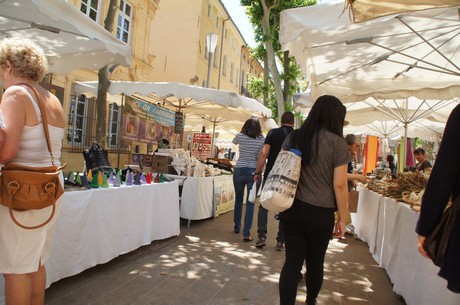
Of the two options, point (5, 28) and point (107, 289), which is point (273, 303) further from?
point (5, 28)

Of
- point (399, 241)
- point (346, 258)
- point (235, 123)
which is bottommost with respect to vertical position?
point (346, 258)

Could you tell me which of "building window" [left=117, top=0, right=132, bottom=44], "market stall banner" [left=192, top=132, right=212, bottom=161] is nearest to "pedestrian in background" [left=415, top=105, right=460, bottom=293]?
"market stall banner" [left=192, top=132, right=212, bottom=161]

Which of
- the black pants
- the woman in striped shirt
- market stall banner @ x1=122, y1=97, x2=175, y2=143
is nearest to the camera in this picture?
the black pants

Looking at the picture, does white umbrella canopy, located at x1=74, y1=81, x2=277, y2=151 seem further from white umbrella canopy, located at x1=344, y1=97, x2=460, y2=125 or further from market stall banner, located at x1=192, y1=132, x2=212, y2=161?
white umbrella canopy, located at x1=344, y1=97, x2=460, y2=125

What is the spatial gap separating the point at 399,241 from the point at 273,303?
1.48 m

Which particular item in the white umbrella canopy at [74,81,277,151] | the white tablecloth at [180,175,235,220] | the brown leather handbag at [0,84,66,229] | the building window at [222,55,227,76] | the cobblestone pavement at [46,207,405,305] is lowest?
the cobblestone pavement at [46,207,405,305]

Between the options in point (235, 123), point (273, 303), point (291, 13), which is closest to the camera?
point (273, 303)

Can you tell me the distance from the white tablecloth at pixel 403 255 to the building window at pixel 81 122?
10.3m

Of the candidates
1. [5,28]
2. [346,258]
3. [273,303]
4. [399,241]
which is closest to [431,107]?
[346,258]

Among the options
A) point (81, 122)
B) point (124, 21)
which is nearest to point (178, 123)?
point (81, 122)

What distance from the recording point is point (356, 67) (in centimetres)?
536

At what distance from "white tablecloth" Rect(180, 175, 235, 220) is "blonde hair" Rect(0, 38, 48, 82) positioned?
15.4 ft

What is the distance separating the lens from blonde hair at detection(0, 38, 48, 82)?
219 cm

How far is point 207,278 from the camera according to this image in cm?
412
